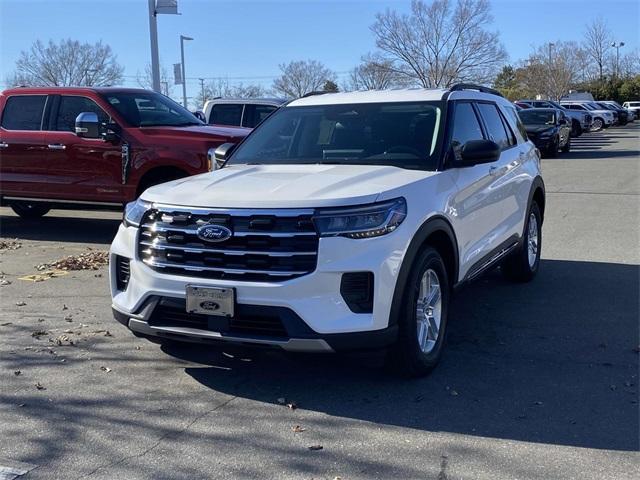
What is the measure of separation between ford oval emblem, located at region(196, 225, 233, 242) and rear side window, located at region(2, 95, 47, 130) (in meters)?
6.77

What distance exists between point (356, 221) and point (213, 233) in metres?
0.84

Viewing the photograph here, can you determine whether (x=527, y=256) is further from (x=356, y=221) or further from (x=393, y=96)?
(x=356, y=221)

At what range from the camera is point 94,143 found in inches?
388

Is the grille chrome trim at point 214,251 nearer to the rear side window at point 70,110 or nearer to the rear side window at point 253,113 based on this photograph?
the rear side window at point 70,110

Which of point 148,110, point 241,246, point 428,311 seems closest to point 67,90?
point 148,110

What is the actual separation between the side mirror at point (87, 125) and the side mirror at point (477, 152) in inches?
214

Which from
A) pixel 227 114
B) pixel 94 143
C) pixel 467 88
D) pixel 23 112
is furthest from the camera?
pixel 227 114

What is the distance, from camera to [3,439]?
411 cm

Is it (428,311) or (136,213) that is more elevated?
(136,213)

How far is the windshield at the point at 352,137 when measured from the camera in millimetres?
5598

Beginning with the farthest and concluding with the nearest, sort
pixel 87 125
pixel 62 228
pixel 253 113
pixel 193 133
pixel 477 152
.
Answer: pixel 253 113
pixel 62 228
pixel 193 133
pixel 87 125
pixel 477 152

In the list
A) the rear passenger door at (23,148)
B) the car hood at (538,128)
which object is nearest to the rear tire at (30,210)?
the rear passenger door at (23,148)

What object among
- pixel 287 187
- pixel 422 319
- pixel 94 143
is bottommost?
pixel 422 319

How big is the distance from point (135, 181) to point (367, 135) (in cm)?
467
